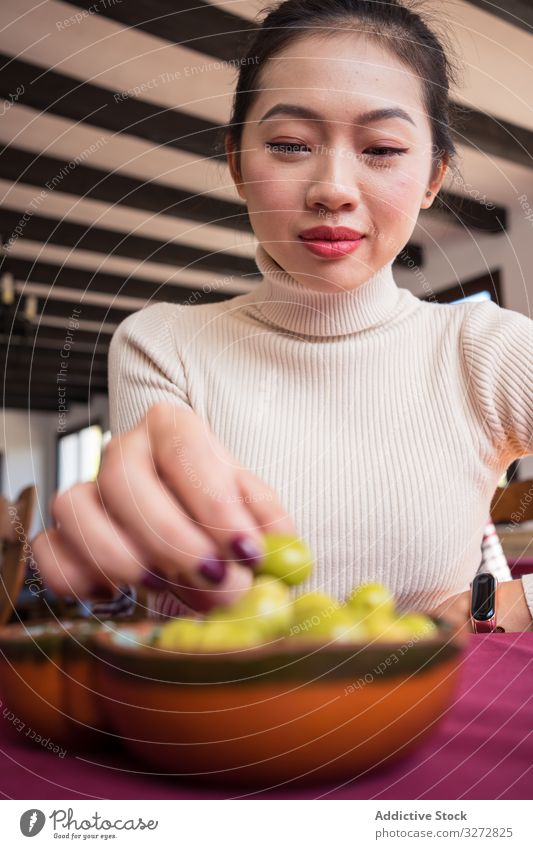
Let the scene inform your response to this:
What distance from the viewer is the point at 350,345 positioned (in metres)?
0.43

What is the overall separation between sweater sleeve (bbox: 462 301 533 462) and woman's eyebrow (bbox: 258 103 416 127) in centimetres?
13

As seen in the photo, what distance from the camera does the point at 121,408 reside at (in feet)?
1.37

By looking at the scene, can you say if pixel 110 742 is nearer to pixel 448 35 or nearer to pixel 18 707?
pixel 18 707

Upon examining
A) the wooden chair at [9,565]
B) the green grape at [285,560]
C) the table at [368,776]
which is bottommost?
the table at [368,776]

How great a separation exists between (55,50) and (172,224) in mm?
427

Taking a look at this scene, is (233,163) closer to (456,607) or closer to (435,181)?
(435,181)

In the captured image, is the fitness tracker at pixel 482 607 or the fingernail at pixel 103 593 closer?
the fingernail at pixel 103 593

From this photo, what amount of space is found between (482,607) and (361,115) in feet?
0.81

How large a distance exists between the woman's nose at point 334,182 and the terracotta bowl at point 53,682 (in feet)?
0.67

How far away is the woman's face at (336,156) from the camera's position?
0.31 meters

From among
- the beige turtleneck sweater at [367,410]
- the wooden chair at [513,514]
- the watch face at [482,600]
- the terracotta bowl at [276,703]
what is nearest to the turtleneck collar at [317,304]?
the beige turtleneck sweater at [367,410]

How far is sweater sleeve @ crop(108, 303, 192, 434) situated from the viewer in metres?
0.41

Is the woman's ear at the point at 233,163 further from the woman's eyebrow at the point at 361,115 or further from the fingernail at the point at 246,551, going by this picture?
the fingernail at the point at 246,551
